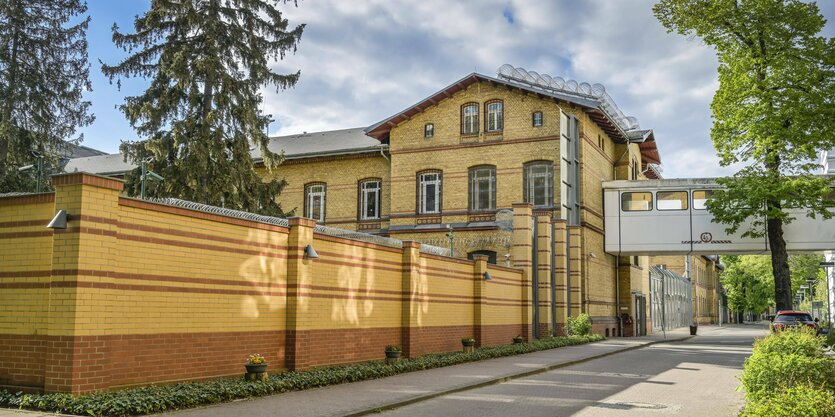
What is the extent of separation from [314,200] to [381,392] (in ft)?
83.7

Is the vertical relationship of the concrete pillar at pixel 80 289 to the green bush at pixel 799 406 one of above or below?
above

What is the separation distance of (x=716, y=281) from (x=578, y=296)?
7052 centimetres

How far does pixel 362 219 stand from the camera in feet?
121

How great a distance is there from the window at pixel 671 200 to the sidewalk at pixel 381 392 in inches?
642

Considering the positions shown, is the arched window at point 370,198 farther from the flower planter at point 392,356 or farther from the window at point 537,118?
the flower planter at point 392,356

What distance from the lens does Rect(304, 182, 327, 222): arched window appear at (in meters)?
38.3

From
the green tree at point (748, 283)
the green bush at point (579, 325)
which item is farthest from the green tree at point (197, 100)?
the green tree at point (748, 283)

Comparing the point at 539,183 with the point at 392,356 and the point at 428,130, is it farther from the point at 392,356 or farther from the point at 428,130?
the point at 392,356

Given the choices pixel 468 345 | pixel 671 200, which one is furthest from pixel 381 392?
pixel 671 200

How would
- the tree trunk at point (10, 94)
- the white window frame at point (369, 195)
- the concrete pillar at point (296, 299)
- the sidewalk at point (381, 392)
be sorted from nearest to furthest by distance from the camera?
the sidewalk at point (381, 392) → the concrete pillar at point (296, 299) → the tree trunk at point (10, 94) → the white window frame at point (369, 195)

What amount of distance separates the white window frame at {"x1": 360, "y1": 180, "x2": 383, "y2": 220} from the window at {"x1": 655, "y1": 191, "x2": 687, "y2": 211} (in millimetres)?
13434

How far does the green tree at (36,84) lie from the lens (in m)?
26.3

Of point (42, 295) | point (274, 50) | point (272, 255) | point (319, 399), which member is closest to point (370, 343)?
point (272, 255)

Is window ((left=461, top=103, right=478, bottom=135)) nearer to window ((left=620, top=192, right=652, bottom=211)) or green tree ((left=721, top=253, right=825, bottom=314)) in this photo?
window ((left=620, top=192, right=652, bottom=211))
